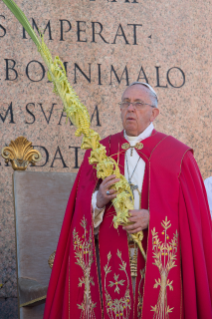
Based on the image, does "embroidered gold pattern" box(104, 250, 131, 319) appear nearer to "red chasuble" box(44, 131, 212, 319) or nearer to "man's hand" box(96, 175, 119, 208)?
"red chasuble" box(44, 131, 212, 319)

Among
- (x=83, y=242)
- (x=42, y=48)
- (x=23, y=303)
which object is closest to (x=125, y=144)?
(x=83, y=242)

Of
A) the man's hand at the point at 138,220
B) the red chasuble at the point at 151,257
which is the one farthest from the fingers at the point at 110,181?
the red chasuble at the point at 151,257

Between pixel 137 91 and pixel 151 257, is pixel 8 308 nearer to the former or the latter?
pixel 151 257

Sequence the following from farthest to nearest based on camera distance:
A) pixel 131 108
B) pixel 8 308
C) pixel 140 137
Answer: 1. pixel 8 308
2. pixel 140 137
3. pixel 131 108

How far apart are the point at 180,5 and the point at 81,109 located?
3.22m

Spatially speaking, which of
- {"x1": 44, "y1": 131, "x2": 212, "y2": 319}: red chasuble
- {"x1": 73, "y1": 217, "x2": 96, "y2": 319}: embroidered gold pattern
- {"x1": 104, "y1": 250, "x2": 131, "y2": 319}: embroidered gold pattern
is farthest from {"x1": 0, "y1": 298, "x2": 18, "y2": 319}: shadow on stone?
{"x1": 104, "y1": 250, "x2": 131, "y2": 319}: embroidered gold pattern

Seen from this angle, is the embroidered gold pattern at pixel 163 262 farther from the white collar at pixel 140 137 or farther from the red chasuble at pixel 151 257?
the white collar at pixel 140 137

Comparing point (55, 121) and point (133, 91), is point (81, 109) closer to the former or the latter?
point (133, 91)

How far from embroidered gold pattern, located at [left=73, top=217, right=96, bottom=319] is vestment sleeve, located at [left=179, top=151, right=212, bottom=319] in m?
0.64

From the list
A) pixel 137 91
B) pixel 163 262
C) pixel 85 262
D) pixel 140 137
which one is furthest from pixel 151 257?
pixel 137 91

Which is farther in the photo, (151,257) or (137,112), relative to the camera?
(137,112)

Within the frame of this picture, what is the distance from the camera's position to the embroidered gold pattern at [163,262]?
→ 324 cm

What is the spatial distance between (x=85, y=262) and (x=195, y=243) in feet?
2.55

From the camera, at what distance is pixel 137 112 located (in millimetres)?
3791
